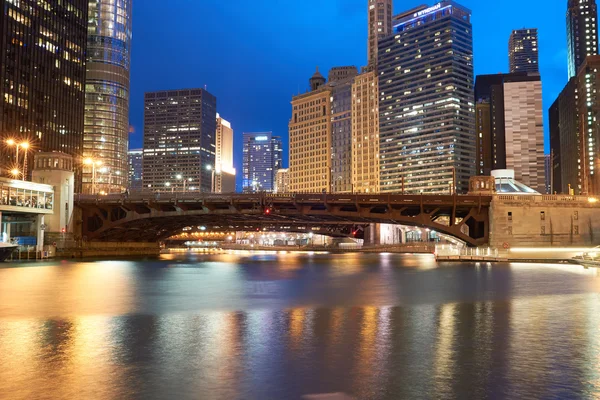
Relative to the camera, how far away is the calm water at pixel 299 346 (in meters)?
15.5

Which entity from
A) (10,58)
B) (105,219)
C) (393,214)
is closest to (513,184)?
(393,214)

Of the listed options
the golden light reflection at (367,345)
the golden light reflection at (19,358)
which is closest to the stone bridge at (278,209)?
the golden light reflection at (367,345)

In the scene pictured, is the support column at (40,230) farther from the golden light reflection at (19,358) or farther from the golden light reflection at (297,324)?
the golden light reflection at (297,324)


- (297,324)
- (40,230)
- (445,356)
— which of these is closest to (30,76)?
(40,230)

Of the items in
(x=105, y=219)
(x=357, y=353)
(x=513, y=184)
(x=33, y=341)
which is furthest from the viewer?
(x=513, y=184)

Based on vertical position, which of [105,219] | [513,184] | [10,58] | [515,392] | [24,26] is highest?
[24,26]

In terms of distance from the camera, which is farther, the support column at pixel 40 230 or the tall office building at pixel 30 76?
the tall office building at pixel 30 76

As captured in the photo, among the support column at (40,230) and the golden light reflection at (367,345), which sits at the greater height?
the support column at (40,230)

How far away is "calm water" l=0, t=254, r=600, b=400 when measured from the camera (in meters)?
15.5

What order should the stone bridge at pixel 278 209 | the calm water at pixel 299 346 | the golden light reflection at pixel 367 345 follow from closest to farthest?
the calm water at pixel 299 346 → the golden light reflection at pixel 367 345 → the stone bridge at pixel 278 209

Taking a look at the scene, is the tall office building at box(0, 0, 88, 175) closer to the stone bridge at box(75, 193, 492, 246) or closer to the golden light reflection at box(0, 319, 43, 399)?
the stone bridge at box(75, 193, 492, 246)

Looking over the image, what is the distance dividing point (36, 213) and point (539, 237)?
90.5m

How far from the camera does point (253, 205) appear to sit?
102 metres

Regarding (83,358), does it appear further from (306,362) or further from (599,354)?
(599,354)
